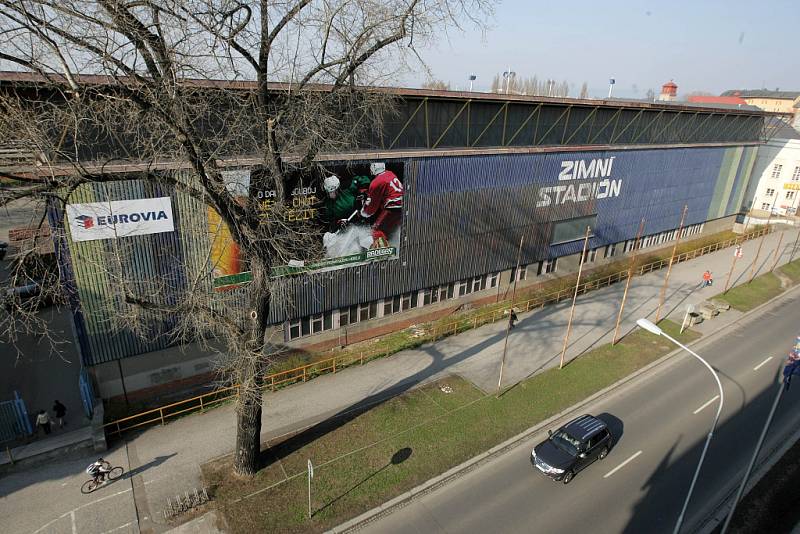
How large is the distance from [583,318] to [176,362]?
21.0 metres

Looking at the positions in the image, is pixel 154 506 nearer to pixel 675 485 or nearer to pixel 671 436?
pixel 675 485

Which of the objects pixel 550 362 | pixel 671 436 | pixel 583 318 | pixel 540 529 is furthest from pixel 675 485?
pixel 583 318

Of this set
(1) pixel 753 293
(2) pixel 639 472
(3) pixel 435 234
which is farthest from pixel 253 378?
(1) pixel 753 293

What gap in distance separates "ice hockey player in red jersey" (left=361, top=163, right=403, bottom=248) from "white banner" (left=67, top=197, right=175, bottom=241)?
8.00 meters

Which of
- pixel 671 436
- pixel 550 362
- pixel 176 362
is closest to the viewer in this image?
pixel 671 436

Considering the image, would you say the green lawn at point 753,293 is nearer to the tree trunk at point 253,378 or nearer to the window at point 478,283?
the window at point 478,283

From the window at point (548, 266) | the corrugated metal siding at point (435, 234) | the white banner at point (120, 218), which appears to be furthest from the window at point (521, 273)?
the white banner at point (120, 218)

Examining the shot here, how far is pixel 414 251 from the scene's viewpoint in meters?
23.6

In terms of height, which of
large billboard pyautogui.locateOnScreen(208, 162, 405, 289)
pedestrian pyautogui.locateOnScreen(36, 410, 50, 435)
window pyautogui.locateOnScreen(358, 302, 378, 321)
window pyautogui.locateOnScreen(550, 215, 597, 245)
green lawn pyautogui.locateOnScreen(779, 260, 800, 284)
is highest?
large billboard pyautogui.locateOnScreen(208, 162, 405, 289)

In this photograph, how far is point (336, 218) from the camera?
66.6ft

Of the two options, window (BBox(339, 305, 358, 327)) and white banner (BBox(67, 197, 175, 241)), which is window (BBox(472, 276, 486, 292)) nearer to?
window (BBox(339, 305, 358, 327))

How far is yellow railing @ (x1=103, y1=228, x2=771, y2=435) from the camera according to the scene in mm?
16750

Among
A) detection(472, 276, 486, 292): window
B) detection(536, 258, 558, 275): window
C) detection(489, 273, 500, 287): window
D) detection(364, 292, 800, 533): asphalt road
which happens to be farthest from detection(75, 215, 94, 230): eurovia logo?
detection(536, 258, 558, 275): window

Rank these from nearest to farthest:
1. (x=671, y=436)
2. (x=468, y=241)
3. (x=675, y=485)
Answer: (x=675, y=485), (x=671, y=436), (x=468, y=241)
